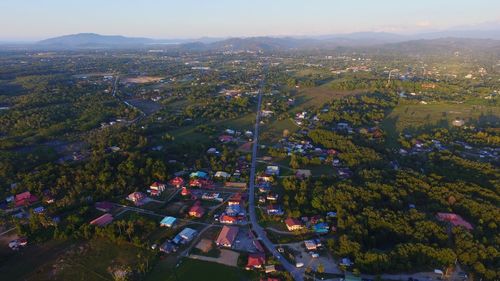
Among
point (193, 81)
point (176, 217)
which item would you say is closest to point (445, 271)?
point (176, 217)

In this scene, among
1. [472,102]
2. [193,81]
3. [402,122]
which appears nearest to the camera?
[402,122]

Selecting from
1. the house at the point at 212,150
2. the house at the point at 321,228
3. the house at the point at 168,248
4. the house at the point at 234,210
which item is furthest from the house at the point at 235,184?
the house at the point at 168,248

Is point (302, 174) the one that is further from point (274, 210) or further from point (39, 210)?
point (39, 210)

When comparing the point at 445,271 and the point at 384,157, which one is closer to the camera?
the point at 445,271

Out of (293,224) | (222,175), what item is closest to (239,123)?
(222,175)

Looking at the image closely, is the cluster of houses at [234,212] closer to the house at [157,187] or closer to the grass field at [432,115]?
the house at [157,187]

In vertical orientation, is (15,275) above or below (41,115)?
below

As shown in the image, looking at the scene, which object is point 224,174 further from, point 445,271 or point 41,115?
point 41,115

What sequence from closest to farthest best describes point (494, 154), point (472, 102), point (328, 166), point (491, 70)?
point (328, 166)
point (494, 154)
point (472, 102)
point (491, 70)
